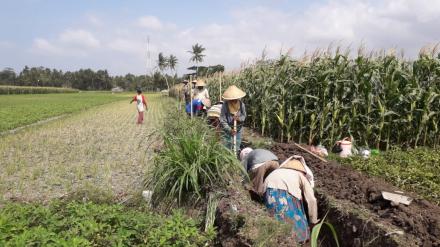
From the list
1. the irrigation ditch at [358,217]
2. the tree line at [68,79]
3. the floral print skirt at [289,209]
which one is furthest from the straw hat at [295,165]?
the tree line at [68,79]

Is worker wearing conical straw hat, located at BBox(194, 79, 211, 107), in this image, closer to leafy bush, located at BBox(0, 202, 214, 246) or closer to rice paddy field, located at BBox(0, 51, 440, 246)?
rice paddy field, located at BBox(0, 51, 440, 246)

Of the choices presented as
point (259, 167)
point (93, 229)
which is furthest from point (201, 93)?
point (93, 229)

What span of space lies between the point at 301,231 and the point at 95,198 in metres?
2.94

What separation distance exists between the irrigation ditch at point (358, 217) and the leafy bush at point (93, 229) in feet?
1.25

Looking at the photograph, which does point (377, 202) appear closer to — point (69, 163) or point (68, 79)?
point (69, 163)

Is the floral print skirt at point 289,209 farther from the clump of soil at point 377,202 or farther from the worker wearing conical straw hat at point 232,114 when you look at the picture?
the worker wearing conical straw hat at point 232,114

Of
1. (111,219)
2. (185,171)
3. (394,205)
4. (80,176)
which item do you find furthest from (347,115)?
(111,219)

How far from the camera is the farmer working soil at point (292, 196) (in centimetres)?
460

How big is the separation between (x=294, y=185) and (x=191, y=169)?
1366 mm

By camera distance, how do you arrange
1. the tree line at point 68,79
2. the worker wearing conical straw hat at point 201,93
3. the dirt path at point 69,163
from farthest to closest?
the tree line at point 68,79 < the worker wearing conical straw hat at point 201,93 < the dirt path at point 69,163

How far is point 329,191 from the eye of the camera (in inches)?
219

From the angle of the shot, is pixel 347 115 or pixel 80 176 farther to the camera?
pixel 347 115

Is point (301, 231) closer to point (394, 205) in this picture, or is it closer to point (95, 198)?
point (394, 205)

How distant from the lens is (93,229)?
353 centimetres
